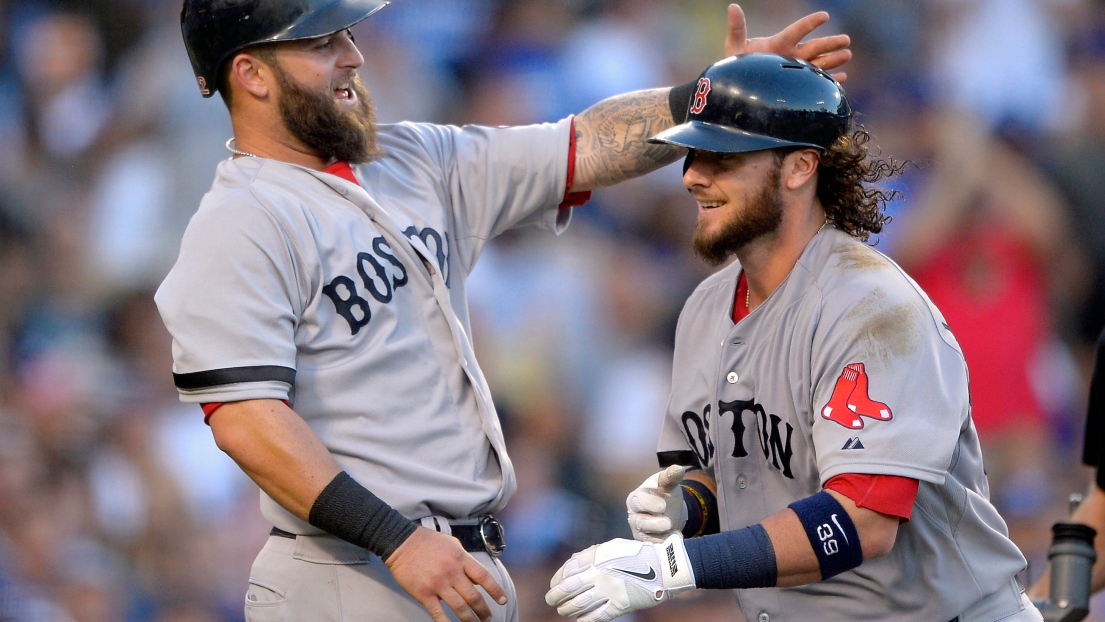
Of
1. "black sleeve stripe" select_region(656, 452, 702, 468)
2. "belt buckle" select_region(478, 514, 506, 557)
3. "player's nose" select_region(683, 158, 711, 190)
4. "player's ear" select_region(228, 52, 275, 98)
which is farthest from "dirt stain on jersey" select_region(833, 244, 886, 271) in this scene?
"player's ear" select_region(228, 52, 275, 98)

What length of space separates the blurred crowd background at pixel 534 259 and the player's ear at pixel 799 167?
8.91ft

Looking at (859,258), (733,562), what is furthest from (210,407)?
(859,258)

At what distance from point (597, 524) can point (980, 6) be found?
12.8 feet

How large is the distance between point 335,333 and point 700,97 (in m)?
1.05

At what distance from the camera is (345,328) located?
278 centimetres

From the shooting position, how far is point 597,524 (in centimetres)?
558

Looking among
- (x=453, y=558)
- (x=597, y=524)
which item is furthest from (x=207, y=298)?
(x=597, y=524)

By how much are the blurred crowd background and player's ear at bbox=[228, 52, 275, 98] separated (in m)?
2.73

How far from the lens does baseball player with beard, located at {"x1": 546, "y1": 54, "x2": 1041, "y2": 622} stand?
2.43 meters

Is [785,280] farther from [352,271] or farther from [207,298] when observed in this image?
[207,298]

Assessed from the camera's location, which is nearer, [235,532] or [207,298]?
[207,298]

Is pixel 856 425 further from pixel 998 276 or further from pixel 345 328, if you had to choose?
pixel 998 276

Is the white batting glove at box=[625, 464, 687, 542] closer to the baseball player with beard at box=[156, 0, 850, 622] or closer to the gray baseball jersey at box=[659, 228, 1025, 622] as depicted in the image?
the gray baseball jersey at box=[659, 228, 1025, 622]

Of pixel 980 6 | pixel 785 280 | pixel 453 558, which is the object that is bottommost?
pixel 453 558
